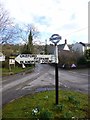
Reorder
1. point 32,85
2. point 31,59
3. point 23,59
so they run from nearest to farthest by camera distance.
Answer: point 23,59 < point 31,59 < point 32,85

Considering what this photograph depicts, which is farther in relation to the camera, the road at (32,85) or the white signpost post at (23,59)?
the road at (32,85)

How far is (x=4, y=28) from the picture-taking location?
42.1 meters

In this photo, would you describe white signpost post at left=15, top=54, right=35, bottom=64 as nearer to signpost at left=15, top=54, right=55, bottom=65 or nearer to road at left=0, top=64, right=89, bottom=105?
signpost at left=15, top=54, right=55, bottom=65

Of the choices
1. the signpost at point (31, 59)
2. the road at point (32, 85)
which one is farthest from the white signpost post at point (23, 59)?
the road at point (32, 85)

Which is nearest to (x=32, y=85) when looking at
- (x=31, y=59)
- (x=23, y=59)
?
(x=31, y=59)

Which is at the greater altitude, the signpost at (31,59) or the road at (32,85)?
the signpost at (31,59)

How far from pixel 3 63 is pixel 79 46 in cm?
4823

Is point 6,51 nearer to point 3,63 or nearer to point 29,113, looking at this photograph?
point 3,63

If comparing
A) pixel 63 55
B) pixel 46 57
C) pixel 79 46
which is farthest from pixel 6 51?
pixel 79 46

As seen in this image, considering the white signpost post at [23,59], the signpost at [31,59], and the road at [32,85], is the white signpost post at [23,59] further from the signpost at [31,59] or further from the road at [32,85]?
the road at [32,85]

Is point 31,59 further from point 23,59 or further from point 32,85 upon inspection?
point 32,85

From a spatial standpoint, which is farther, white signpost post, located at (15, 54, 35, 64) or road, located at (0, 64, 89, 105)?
road, located at (0, 64, 89, 105)

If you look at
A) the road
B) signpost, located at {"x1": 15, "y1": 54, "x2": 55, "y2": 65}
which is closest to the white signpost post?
signpost, located at {"x1": 15, "y1": 54, "x2": 55, "y2": 65}

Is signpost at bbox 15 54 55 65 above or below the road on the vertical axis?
above
